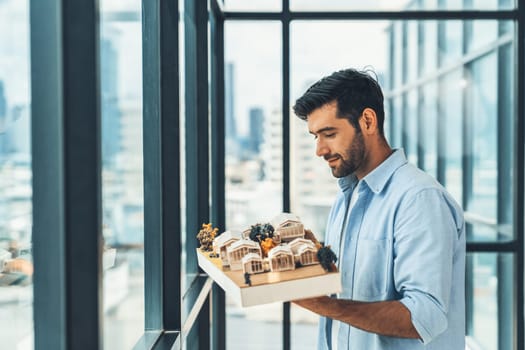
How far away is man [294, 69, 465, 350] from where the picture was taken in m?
1.03

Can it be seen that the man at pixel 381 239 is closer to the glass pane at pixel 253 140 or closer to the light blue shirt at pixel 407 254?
the light blue shirt at pixel 407 254

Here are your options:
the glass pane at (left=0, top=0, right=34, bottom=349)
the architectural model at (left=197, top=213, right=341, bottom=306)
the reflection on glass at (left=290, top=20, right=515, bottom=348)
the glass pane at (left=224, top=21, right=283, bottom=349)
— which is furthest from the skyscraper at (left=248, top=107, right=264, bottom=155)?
the glass pane at (left=0, top=0, right=34, bottom=349)

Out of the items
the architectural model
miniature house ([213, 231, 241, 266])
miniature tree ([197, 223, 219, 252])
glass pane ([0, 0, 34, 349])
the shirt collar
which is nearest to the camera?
glass pane ([0, 0, 34, 349])

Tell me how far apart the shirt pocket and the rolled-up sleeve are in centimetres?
6

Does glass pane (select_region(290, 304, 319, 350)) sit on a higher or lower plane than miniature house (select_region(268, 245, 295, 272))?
lower

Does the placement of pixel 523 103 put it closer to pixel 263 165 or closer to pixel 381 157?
pixel 263 165

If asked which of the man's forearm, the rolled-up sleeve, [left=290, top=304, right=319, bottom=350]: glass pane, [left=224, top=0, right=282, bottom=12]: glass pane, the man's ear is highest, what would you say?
[left=224, top=0, right=282, bottom=12]: glass pane

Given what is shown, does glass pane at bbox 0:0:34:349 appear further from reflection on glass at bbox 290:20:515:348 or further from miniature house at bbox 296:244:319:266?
reflection on glass at bbox 290:20:515:348

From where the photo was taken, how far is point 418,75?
2523mm

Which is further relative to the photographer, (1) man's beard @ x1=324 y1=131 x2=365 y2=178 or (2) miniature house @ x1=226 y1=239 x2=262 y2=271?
(1) man's beard @ x1=324 y1=131 x2=365 y2=178

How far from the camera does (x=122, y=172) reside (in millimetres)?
1022

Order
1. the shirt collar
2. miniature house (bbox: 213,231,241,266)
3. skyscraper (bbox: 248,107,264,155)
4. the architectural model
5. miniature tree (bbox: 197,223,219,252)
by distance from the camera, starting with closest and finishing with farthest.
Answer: the architectural model, miniature house (bbox: 213,231,241,266), miniature tree (bbox: 197,223,219,252), the shirt collar, skyscraper (bbox: 248,107,264,155)

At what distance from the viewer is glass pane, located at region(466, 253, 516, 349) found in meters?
2.53

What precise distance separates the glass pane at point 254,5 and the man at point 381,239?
1.35 m
